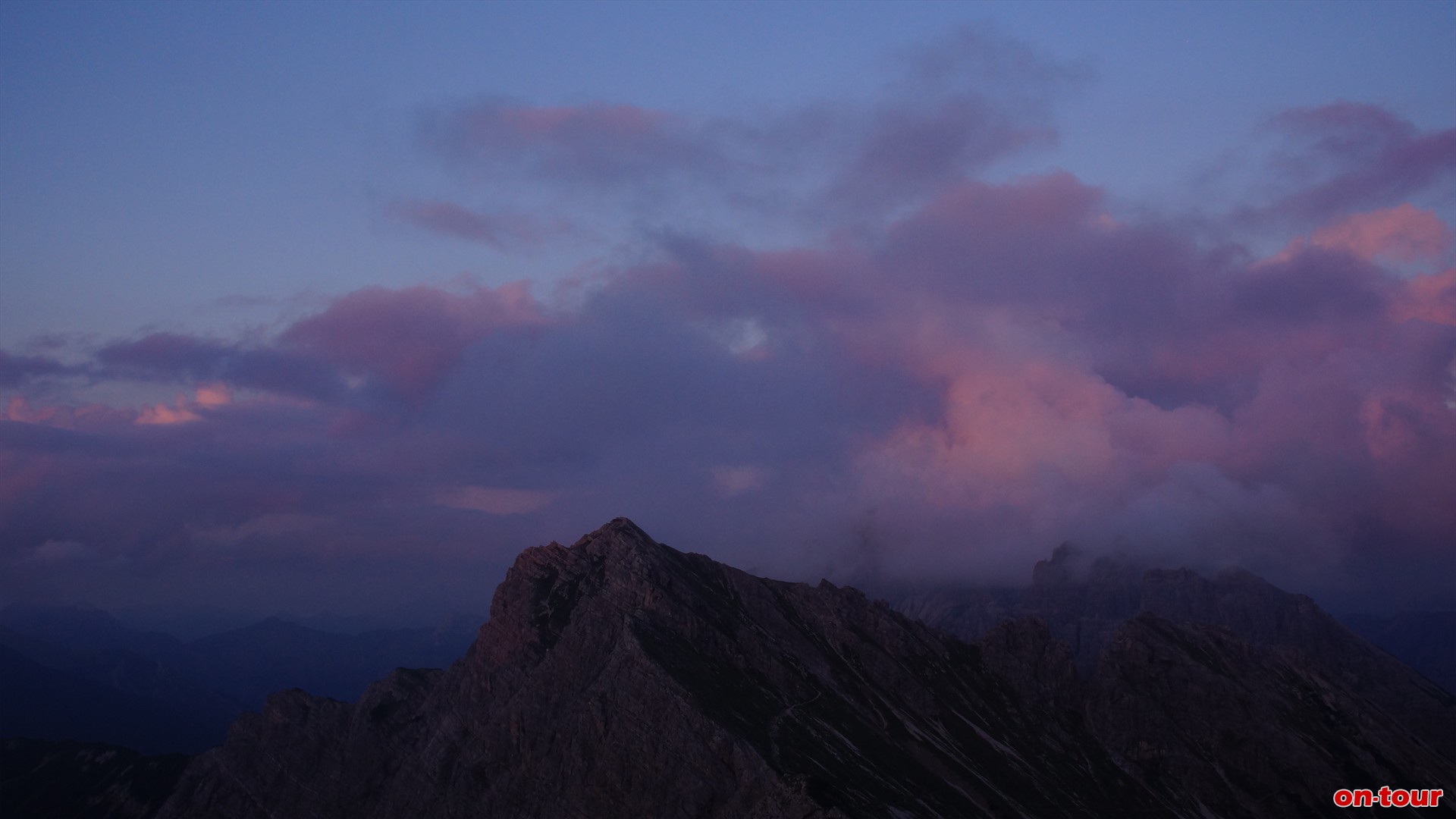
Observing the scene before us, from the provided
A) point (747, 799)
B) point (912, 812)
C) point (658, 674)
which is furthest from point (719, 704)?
point (912, 812)

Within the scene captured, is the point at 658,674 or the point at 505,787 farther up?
the point at 658,674

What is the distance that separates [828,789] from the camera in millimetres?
170875

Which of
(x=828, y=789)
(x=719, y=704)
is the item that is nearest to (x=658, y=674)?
(x=719, y=704)

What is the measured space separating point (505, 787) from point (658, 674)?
36.4m

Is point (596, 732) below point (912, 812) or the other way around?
the other way around

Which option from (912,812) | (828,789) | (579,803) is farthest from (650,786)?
(912,812)

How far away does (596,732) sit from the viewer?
193m

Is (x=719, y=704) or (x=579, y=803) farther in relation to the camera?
(x=719, y=704)

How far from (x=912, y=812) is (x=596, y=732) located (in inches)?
2394

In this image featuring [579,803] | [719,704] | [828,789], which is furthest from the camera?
[719,704]

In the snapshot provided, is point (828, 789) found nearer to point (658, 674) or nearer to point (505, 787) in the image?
point (658, 674)

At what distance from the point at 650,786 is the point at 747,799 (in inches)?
768

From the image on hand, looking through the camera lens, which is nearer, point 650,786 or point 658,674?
point 650,786

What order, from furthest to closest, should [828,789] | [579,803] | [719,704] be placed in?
[719,704] → [579,803] → [828,789]
